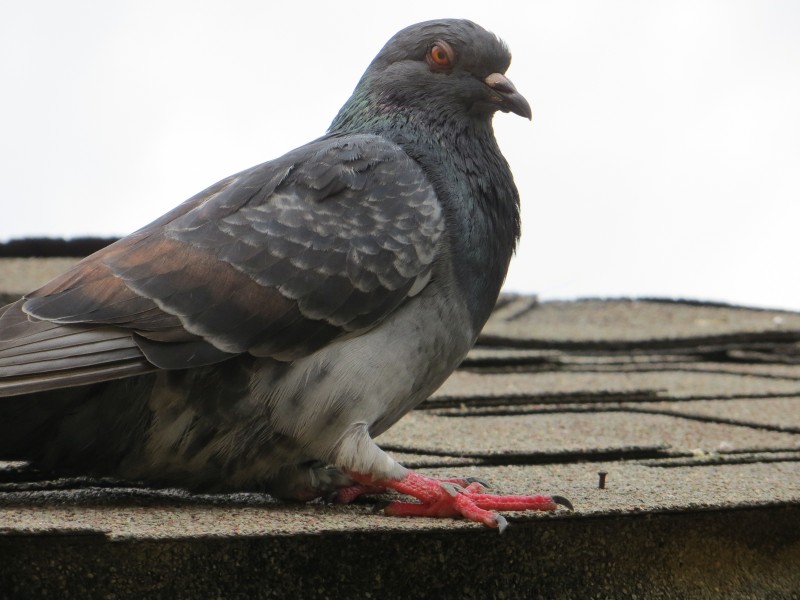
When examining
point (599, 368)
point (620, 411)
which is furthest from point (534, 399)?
point (599, 368)

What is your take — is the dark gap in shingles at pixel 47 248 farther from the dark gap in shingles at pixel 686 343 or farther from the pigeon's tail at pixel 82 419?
the pigeon's tail at pixel 82 419

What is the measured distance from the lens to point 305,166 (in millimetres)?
4012

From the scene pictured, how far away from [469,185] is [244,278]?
3.01 ft

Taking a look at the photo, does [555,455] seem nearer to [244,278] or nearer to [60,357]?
[244,278]

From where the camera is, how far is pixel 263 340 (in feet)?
11.9

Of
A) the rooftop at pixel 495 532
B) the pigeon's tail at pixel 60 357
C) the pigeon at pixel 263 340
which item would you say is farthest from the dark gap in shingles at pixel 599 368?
the pigeon's tail at pixel 60 357

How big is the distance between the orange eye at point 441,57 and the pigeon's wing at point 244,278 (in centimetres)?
62

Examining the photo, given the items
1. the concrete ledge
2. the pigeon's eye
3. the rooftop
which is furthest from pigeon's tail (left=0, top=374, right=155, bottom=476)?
the pigeon's eye

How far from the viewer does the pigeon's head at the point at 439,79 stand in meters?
4.48

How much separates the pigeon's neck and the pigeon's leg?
61 cm

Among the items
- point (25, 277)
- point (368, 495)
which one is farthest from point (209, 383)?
point (25, 277)

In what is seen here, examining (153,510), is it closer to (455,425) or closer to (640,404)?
(455,425)

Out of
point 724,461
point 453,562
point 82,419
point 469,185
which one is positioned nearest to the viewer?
point 453,562

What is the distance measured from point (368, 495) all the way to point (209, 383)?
62 centimetres
